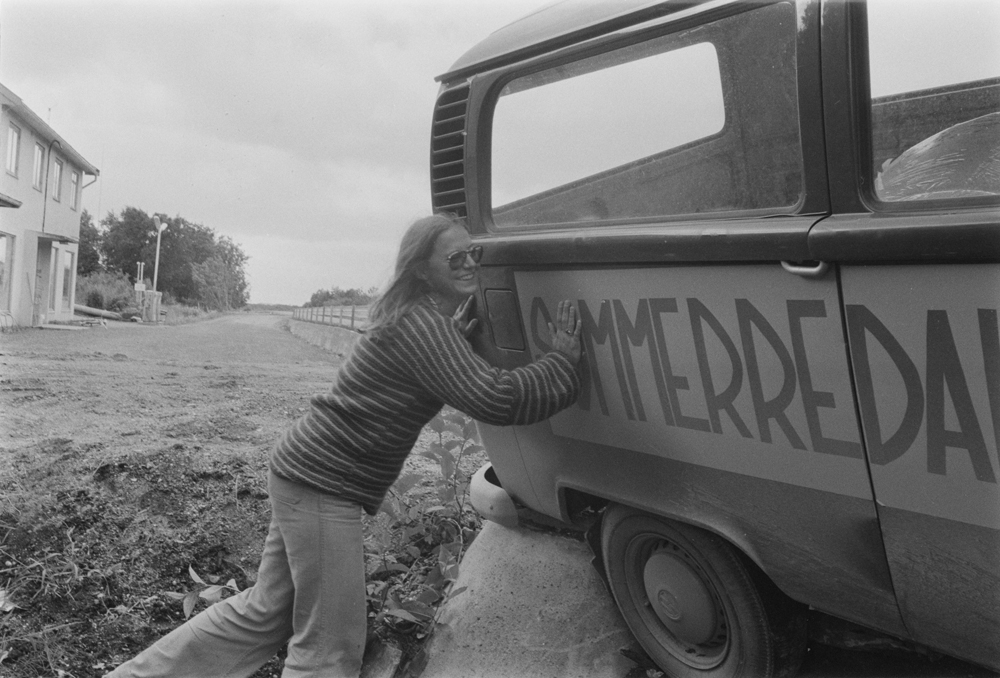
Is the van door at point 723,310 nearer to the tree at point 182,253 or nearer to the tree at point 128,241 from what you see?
the tree at point 182,253

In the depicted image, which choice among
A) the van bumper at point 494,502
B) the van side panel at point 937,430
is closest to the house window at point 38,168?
the van bumper at point 494,502

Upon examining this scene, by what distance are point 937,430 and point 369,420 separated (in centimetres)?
154

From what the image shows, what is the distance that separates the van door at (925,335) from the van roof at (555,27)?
24.4 inches

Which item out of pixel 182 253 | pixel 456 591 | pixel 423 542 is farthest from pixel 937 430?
pixel 182 253

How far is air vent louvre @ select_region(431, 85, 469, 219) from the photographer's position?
9.24 feet

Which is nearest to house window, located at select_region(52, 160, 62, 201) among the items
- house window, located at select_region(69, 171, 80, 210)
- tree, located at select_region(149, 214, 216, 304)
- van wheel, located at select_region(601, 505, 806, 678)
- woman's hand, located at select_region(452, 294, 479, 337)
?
house window, located at select_region(69, 171, 80, 210)

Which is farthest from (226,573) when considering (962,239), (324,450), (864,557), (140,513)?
(962,239)

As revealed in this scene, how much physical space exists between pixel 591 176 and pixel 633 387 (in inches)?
26.3

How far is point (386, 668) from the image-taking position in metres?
3.14

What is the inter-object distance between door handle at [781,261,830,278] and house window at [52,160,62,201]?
41.0 feet

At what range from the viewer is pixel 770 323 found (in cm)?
192

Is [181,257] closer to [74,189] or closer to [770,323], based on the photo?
[770,323]

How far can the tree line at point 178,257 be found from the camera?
668 centimetres

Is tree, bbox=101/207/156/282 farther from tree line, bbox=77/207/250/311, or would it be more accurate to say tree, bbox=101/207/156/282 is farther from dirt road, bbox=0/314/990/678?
dirt road, bbox=0/314/990/678
